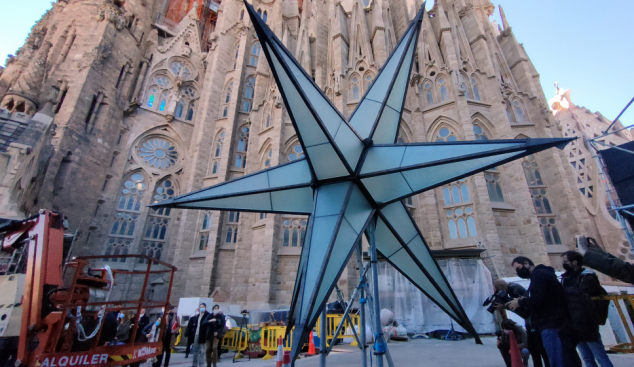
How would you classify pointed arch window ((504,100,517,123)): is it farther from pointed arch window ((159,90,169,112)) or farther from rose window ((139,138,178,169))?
pointed arch window ((159,90,169,112))

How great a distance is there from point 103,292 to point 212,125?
1599 centimetres

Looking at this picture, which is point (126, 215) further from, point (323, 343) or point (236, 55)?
point (323, 343)

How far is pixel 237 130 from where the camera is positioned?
1995cm

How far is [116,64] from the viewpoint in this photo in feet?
65.3

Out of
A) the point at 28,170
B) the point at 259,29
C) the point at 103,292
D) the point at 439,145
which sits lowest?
the point at 103,292

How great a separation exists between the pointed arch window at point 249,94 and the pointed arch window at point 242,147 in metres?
1.67

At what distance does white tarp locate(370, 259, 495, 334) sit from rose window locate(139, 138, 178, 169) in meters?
16.4

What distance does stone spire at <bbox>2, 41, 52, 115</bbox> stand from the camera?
16.1 meters

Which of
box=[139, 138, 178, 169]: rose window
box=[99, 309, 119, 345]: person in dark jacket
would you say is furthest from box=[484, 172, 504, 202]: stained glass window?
box=[139, 138, 178, 169]: rose window

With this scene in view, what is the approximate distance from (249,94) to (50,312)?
18856 mm

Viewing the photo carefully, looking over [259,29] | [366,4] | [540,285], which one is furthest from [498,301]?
[366,4]

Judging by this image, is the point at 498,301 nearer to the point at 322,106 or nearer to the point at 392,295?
the point at 322,106

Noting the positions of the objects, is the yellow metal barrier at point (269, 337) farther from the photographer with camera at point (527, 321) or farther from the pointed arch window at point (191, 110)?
the pointed arch window at point (191, 110)

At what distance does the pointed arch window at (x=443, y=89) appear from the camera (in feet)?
55.7
